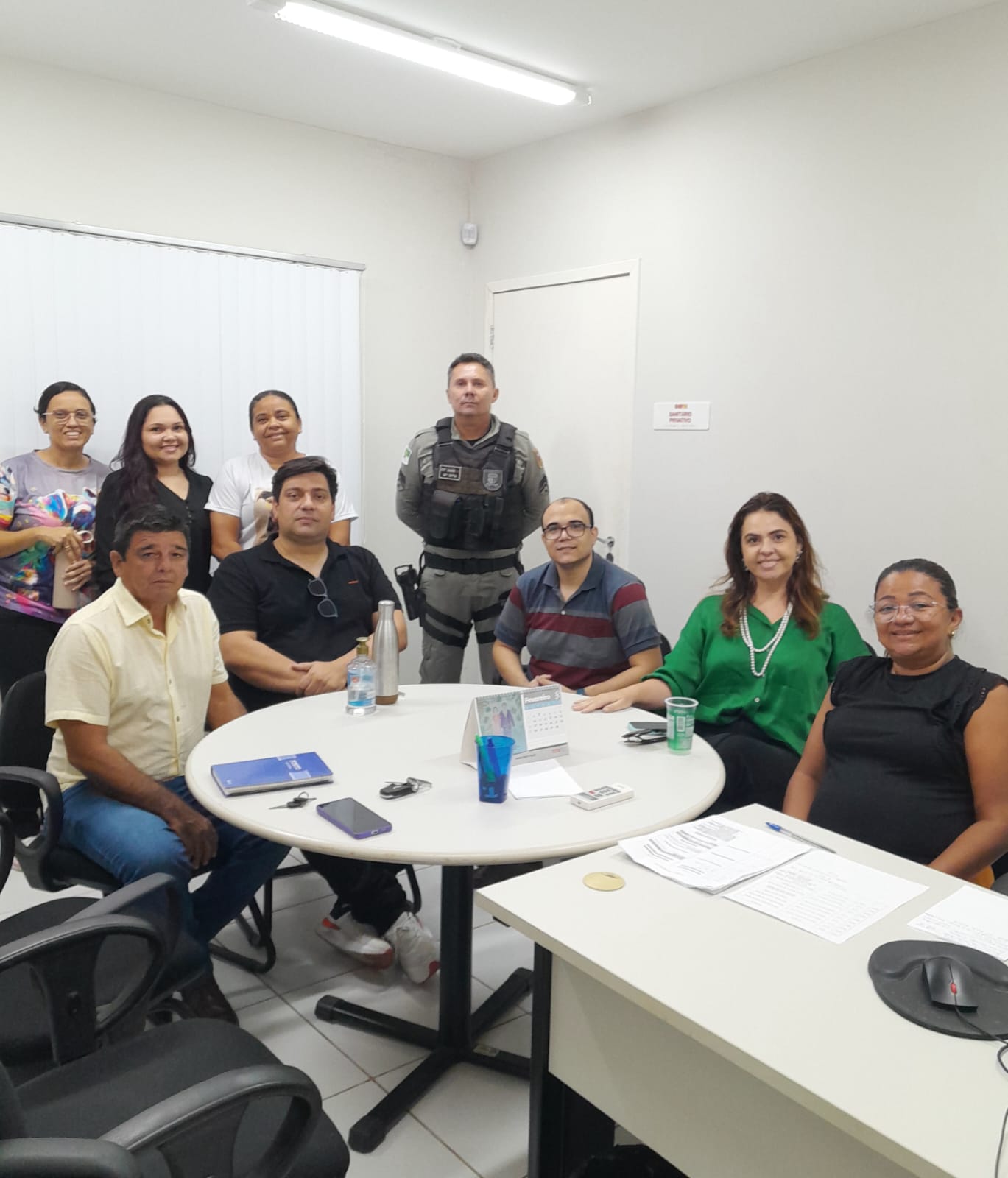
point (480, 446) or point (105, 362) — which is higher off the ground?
point (105, 362)

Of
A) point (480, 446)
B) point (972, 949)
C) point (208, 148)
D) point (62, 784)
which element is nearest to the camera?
point (972, 949)

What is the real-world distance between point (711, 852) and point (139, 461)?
8.44ft

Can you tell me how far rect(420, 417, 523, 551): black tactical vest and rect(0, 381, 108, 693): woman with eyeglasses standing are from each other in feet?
4.17

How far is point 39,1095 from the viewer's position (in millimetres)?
1343

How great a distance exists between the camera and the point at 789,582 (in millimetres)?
2756

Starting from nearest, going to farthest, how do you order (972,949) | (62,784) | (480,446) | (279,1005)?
(972,949)
(62,784)
(279,1005)
(480,446)

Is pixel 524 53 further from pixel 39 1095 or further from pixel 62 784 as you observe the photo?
pixel 39 1095

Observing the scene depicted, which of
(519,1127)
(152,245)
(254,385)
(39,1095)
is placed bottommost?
(519,1127)

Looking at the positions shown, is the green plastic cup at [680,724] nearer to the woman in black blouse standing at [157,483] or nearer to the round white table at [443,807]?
the round white table at [443,807]

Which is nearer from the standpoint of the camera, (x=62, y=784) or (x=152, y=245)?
(x=62, y=784)

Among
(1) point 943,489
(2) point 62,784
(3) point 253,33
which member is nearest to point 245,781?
(2) point 62,784

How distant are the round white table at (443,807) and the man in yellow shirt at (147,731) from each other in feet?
0.50

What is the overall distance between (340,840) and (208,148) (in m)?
3.46

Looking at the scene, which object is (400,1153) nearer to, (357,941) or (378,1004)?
(378,1004)
